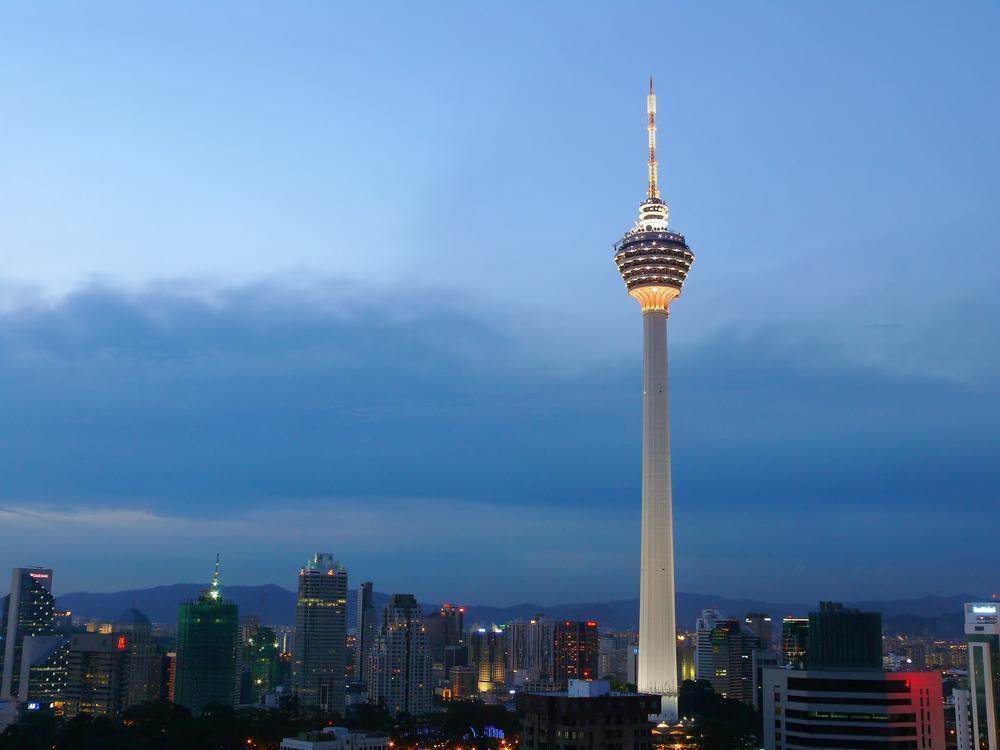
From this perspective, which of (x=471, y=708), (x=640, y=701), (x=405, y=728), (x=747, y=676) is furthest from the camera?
(x=747, y=676)

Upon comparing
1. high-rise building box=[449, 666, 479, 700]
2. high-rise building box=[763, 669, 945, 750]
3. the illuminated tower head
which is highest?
the illuminated tower head

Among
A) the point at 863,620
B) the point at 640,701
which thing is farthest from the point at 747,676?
the point at 640,701

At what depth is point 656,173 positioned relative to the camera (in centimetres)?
11638

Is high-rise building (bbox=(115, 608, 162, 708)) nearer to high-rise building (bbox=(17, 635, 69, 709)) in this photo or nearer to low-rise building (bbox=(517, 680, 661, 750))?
high-rise building (bbox=(17, 635, 69, 709))

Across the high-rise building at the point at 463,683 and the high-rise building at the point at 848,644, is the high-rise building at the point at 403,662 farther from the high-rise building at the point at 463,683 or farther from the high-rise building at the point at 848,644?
the high-rise building at the point at 848,644

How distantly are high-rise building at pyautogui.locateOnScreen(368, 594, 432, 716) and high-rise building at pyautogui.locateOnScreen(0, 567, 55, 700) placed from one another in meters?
57.2

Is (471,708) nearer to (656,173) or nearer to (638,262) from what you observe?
(638,262)

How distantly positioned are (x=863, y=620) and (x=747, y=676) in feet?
331

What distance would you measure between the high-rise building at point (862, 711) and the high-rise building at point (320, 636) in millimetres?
114352

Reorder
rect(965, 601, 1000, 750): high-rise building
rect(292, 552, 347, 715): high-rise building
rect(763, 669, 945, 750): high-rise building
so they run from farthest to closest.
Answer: rect(292, 552, 347, 715): high-rise building, rect(965, 601, 1000, 750): high-rise building, rect(763, 669, 945, 750): high-rise building

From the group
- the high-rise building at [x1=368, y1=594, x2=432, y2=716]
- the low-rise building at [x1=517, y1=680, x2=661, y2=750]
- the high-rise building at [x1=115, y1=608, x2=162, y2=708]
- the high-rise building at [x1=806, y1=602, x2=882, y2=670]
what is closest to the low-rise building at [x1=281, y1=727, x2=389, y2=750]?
the low-rise building at [x1=517, y1=680, x2=661, y2=750]

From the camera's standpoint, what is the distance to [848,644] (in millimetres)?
75312

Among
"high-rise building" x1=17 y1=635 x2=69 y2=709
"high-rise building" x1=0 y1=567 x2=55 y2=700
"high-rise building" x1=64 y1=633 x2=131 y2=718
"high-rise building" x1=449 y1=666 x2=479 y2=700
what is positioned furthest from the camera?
"high-rise building" x1=449 y1=666 x2=479 y2=700

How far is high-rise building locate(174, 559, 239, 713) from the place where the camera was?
152m
